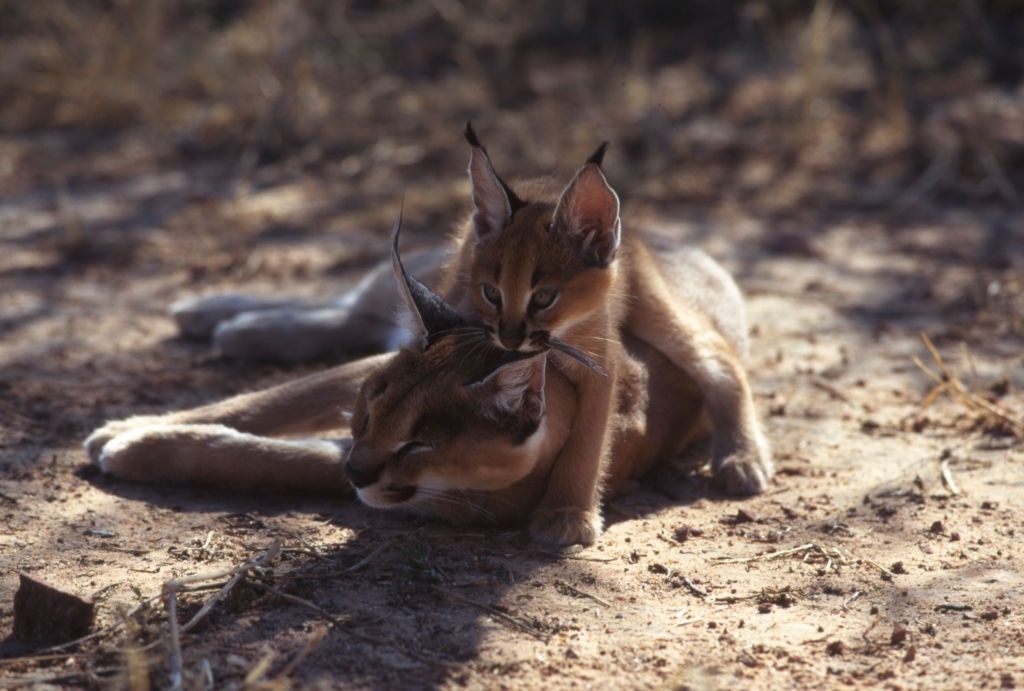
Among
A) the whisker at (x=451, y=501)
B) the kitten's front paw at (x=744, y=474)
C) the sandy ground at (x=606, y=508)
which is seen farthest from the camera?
the kitten's front paw at (x=744, y=474)

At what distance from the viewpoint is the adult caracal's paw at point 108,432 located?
4.50 metres

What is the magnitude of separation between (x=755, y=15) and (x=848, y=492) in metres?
6.84

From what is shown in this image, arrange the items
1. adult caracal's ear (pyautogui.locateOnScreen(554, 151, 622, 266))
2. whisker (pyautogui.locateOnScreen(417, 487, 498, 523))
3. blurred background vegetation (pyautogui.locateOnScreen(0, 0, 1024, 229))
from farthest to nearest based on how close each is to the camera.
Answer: blurred background vegetation (pyautogui.locateOnScreen(0, 0, 1024, 229)) → adult caracal's ear (pyautogui.locateOnScreen(554, 151, 622, 266)) → whisker (pyautogui.locateOnScreen(417, 487, 498, 523))

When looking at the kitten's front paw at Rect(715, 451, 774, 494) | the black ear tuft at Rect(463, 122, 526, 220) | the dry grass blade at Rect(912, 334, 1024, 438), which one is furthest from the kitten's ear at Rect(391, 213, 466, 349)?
the dry grass blade at Rect(912, 334, 1024, 438)

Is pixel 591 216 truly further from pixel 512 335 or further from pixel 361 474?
pixel 361 474

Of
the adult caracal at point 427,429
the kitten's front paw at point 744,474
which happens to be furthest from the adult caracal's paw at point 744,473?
the adult caracal at point 427,429

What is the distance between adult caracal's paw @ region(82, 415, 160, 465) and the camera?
450 cm

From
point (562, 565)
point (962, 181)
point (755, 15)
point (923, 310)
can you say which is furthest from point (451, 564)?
point (755, 15)

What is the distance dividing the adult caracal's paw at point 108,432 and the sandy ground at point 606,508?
4.6 inches

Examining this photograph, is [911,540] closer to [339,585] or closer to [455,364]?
[455,364]

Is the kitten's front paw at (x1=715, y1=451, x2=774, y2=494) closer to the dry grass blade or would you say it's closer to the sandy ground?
the sandy ground

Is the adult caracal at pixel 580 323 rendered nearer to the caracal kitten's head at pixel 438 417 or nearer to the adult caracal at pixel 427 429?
the adult caracal at pixel 427 429

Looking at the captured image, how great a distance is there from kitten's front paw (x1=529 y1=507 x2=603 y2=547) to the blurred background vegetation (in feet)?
14.8

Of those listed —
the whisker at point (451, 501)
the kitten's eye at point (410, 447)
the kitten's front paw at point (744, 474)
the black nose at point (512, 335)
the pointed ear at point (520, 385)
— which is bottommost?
the kitten's front paw at point (744, 474)
